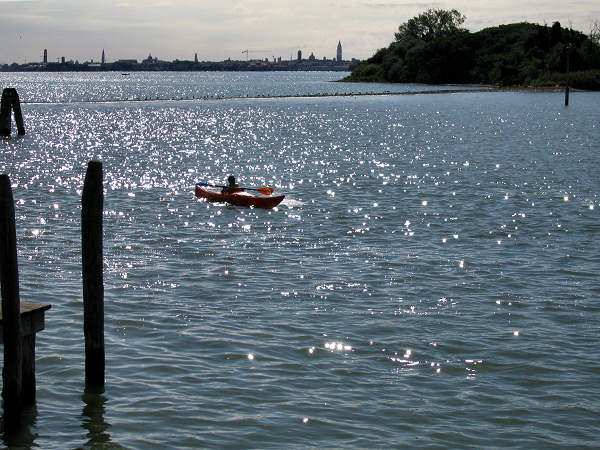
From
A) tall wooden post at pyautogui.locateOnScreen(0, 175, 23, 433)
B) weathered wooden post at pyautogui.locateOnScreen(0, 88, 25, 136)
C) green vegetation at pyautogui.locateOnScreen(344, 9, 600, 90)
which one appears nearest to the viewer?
tall wooden post at pyautogui.locateOnScreen(0, 175, 23, 433)

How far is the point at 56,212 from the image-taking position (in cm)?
2714

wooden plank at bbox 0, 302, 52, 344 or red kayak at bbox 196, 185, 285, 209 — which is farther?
red kayak at bbox 196, 185, 285, 209

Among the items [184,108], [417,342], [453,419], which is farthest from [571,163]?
[184,108]

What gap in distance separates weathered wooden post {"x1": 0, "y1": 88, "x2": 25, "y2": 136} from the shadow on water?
49.5 meters

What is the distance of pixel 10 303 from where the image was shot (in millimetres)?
9758

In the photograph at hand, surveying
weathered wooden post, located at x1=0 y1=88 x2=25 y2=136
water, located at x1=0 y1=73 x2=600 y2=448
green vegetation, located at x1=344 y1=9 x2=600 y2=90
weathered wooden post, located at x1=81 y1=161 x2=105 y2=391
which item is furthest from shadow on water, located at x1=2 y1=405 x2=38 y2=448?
green vegetation, located at x1=344 y1=9 x2=600 y2=90

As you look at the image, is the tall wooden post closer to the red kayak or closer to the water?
the water

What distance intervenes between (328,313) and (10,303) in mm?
7180

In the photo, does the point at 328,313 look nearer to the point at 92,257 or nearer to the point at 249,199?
the point at 92,257

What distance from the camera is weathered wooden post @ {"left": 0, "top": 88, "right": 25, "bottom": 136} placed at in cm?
5788

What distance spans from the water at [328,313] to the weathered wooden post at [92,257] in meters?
1.00

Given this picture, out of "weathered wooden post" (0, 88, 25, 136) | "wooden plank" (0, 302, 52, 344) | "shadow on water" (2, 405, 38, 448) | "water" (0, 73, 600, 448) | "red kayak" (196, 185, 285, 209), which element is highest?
"weathered wooden post" (0, 88, 25, 136)

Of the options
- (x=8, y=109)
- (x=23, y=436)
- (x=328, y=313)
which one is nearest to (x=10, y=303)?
(x=23, y=436)

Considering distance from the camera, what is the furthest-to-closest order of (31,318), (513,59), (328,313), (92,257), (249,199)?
(513,59) → (249,199) → (328,313) → (92,257) → (31,318)
